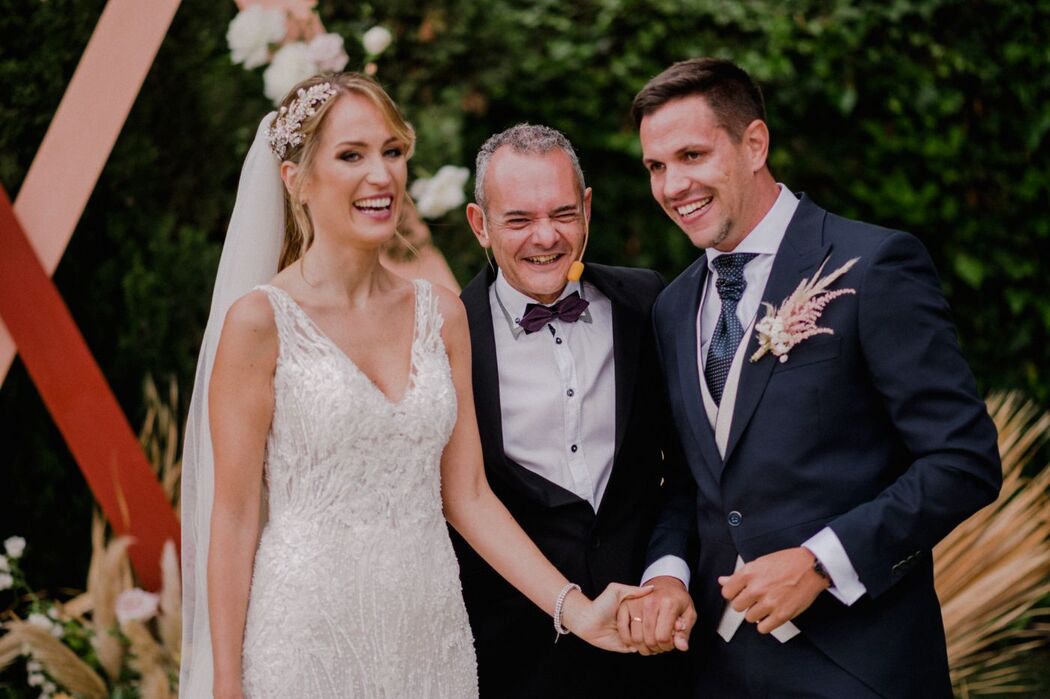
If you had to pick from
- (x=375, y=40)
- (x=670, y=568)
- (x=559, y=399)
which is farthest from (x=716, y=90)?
(x=375, y=40)

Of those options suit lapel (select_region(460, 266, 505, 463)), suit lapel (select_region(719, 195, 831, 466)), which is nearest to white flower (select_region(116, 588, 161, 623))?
suit lapel (select_region(460, 266, 505, 463))

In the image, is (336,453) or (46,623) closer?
(336,453)

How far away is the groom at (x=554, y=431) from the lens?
3.04 m

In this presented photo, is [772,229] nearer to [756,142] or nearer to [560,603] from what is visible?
[756,142]

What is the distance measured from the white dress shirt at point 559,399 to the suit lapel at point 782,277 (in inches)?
20.4

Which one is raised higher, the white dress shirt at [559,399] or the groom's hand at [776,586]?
the white dress shirt at [559,399]

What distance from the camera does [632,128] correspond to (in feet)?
18.5

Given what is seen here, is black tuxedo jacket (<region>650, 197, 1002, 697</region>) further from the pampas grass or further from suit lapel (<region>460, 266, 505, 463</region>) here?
the pampas grass

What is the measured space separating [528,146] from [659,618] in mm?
1312

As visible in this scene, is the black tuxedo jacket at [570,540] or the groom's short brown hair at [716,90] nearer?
the groom's short brown hair at [716,90]

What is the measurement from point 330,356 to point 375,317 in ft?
0.69

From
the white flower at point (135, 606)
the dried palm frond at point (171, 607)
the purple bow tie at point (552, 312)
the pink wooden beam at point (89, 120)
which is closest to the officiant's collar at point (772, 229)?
the purple bow tie at point (552, 312)

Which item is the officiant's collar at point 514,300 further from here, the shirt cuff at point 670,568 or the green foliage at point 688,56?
the green foliage at point 688,56

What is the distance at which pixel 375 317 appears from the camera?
109 inches
